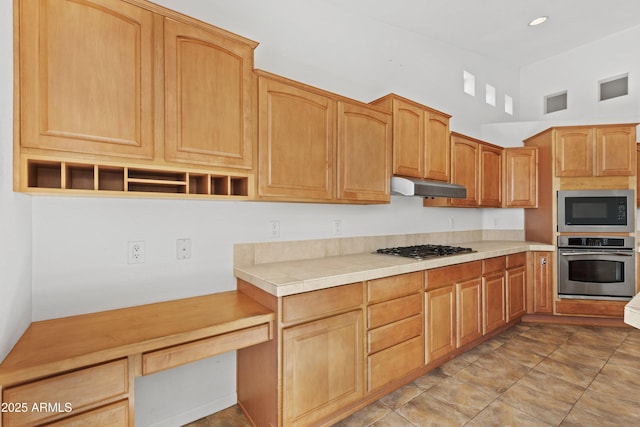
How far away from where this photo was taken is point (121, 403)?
1205mm

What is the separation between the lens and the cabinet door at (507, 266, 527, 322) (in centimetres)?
317

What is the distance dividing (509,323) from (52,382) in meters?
3.78

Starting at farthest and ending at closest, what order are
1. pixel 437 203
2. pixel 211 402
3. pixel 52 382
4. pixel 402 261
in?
1. pixel 437 203
2. pixel 402 261
3. pixel 211 402
4. pixel 52 382

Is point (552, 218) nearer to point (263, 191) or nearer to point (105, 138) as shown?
point (263, 191)

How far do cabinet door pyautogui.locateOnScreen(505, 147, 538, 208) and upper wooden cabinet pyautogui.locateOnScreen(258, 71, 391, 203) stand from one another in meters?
2.22

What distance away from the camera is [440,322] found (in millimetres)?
2418

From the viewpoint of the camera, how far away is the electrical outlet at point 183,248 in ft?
6.16

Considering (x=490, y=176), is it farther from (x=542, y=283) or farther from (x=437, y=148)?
(x=542, y=283)

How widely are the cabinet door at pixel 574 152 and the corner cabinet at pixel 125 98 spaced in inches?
143

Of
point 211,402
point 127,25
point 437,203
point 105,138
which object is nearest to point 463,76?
point 437,203

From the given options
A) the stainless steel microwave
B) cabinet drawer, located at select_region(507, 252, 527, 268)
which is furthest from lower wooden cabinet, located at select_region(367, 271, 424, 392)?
the stainless steel microwave

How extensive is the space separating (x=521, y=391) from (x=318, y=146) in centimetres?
226

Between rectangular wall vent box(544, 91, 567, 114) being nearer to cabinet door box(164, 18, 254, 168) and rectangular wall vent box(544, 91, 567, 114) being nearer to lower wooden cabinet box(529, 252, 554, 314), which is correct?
lower wooden cabinet box(529, 252, 554, 314)

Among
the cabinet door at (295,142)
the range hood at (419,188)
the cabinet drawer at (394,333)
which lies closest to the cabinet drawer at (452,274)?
the cabinet drawer at (394,333)
